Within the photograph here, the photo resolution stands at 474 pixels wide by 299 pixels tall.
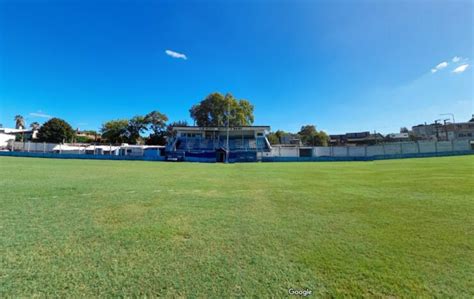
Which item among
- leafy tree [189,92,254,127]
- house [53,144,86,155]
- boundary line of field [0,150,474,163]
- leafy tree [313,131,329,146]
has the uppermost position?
leafy tree [189,92,254,127]

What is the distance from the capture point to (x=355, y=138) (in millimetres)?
74875

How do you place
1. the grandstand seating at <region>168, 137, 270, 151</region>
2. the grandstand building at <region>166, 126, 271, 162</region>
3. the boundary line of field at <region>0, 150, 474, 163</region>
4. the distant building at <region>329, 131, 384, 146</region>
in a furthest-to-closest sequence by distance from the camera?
the distant building at <region>329, 131, 384, 146</region>
the grandstand seating at <region>168, 137, 270, 151</region>
the grandstand building at <region>166, 126, 271, 162</region>
the boundary line of field at <region>0, 150, 474, 163</region>

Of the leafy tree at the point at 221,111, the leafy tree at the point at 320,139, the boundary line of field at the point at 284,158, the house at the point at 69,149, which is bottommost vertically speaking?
the boundary line of field at the point at 284,158

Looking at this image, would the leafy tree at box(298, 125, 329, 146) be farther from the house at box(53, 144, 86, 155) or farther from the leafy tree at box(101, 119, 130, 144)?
the house at box(53, 144, 86, 155)

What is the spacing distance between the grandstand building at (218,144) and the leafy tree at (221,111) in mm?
6906

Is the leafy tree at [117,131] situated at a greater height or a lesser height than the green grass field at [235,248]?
greater

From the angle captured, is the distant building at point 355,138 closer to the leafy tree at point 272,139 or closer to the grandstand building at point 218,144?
the leafy tree at point 272,139

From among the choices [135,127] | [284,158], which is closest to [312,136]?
[284,158]

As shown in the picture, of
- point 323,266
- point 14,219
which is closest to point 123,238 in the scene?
point 14,219

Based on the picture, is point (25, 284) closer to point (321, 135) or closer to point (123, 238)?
point (123, 238)

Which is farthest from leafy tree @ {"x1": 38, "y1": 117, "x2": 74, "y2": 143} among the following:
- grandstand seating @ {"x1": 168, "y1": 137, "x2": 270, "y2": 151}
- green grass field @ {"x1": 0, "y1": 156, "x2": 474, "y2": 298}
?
green grass field @ {"x1": 0, "y1": 156, "x2": 474, "y2": 298}

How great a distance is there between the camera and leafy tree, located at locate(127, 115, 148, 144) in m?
59.0

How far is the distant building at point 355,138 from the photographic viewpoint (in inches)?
2694

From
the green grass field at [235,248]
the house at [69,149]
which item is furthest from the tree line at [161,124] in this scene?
the green grass field at [235,248]
